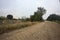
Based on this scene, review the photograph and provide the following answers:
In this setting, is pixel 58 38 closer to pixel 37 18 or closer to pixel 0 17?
pixel 0 17

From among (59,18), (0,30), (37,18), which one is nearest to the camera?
(0,30)

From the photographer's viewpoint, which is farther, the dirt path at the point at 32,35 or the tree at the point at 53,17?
the tree at the point at 53,17

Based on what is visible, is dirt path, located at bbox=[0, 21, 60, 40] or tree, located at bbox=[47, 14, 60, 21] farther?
tree, located at bbox=[47, 14, 60, 21]

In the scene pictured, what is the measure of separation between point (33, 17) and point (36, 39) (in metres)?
21.3

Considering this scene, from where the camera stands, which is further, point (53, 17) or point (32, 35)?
point (53, 17)

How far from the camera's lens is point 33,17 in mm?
30672

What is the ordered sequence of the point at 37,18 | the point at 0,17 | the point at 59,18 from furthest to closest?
the point at 37,18 → the point at 59,18 → the point at 0,17

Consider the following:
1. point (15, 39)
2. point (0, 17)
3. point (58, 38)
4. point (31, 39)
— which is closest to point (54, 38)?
point (58, 38)

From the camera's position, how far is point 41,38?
32.3 feet

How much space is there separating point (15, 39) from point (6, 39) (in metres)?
0.59

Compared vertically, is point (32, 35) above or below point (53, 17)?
above

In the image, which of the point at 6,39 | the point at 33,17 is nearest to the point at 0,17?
the point at 33,17

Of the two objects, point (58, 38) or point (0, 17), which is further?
point (0, 17)

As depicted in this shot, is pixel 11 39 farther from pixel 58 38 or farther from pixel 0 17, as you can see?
pixel 0 17
